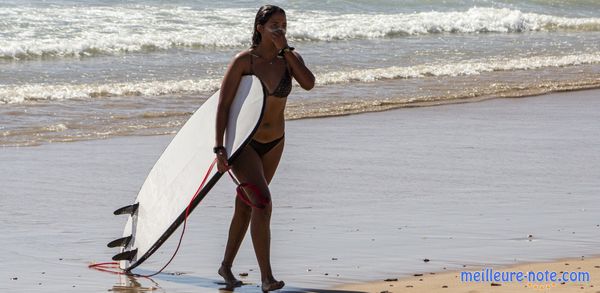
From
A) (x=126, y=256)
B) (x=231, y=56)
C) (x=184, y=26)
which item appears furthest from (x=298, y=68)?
(x=184, y=26)

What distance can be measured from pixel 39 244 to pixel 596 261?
285cm

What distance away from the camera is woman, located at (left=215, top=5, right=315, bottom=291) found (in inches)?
210

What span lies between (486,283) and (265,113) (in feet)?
4.11

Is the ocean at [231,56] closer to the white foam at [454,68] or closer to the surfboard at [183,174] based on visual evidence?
the white foam at [454,68]

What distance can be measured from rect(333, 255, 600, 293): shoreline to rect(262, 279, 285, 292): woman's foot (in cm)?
27

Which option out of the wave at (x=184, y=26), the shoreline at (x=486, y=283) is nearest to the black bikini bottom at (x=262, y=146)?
the shoreline at (x=486, y=283)

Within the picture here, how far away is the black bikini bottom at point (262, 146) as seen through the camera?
5.43 meters

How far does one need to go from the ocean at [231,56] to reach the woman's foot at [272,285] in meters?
5.24

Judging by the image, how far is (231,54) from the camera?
19.9m

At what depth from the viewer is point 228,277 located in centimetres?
551

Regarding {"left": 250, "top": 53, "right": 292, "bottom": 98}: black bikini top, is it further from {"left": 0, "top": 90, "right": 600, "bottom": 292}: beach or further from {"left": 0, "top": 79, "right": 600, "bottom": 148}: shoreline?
{"left": 0, "top": 79, "right": 600, "bottom": 148}: shoreline

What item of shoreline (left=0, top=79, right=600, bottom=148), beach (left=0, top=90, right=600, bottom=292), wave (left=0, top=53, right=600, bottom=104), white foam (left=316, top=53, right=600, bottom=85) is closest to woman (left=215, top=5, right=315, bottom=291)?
beach (left=0, top=90, right=600, bottom=292)

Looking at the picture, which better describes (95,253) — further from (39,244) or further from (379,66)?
(379,66)

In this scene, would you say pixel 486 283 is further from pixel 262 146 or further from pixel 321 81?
pixel 321 81
